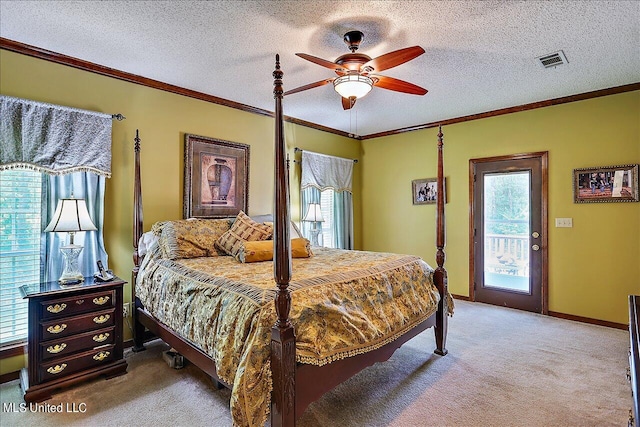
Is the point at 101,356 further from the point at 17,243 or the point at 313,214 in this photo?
the point at 313,214

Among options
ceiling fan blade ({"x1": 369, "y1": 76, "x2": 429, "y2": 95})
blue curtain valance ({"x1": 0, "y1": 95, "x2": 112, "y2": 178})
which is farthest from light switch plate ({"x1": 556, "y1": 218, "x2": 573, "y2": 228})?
blue curtain valance ({"x1": 0, "y1": 95, "x2": 112, "y2": 178})

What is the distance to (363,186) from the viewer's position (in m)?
5.96

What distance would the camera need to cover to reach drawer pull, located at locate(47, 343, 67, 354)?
92.1 inches

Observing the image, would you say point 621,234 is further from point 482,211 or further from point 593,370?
point 593,370

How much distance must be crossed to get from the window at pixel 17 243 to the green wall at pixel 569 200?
4.66 metres

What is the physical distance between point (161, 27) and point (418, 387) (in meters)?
3.24

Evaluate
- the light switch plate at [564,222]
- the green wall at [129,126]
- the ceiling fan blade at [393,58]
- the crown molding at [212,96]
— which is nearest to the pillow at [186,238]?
the green wall at [129,126]

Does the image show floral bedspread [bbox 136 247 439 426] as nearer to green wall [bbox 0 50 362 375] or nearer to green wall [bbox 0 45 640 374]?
green wall [bbox 0 50 362 375]

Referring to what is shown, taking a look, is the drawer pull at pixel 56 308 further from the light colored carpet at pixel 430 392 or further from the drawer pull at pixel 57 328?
the light colored carpet at pixel 430 392

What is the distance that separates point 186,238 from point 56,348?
1210 mm

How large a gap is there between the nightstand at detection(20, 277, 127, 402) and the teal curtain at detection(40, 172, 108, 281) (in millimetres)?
232

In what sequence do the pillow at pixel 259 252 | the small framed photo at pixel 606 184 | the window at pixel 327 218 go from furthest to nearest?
the window at pixel 327 218 < the small framed photo at pixel 606 184 < the pillow at pixel 259 252

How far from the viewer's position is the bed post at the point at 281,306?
63.5 inches

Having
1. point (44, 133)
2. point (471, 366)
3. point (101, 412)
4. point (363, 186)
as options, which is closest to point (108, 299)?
point (101, 412)
